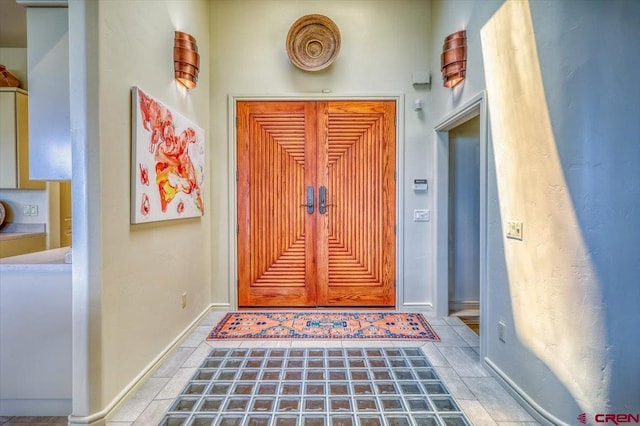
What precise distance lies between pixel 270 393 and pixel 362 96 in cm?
288

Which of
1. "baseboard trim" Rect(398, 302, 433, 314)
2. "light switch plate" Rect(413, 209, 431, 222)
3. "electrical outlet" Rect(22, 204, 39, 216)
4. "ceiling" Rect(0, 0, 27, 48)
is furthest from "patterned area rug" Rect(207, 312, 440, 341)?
"ceiling" Rect(0, 0, 27, 48)

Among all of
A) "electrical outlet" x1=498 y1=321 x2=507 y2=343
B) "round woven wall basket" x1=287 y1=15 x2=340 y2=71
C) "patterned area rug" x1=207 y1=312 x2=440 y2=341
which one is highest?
"round woven wall basket" x1=287 y1=15 x2=340 y2=71

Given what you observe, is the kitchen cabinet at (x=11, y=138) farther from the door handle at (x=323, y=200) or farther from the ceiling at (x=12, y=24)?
the door handle at (x=323, y=200)

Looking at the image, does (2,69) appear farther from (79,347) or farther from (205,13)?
(79,347)

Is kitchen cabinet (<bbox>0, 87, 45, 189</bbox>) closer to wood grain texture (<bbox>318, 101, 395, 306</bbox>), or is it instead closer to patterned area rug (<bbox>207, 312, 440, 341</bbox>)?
patterned area rug (<bbox>207, 312, 440, 341</bbox>)

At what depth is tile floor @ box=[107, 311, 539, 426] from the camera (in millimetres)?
1816

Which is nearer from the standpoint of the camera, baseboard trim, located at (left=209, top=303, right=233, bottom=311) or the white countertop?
the white countertop

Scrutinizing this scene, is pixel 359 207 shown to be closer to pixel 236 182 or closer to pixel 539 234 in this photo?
pixel 236 182

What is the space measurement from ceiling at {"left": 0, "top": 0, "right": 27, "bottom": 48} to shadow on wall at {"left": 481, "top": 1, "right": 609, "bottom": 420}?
4.03 m

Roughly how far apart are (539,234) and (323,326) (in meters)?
2.01

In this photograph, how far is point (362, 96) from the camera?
3467 mm

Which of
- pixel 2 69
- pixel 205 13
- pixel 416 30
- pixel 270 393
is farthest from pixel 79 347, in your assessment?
pixel 416 30

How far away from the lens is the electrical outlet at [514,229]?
6.28 feet

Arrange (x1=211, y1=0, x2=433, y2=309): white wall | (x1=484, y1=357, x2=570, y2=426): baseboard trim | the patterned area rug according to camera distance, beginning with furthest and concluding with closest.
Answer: (x1=211, y1=0, x2=433, y2=309): white wall, the patterned area rug, (x1=484, y1=357, x2=570, y2=426): baseboard trim
